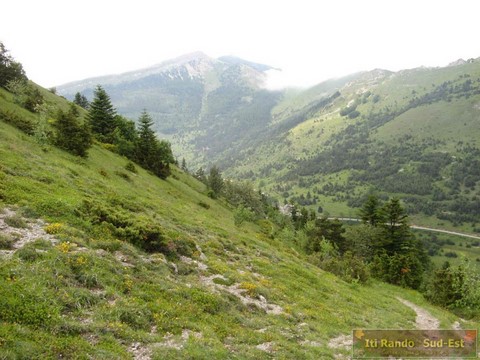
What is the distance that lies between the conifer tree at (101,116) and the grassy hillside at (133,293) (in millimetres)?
43691

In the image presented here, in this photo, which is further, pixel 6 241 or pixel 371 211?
pixel 371 211

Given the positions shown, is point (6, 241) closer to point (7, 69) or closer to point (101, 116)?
point (101, 116)

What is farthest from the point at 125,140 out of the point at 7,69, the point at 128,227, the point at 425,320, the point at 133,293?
the point at 425,320

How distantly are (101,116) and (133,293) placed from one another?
7178 centimetres

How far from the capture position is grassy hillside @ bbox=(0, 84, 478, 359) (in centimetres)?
1245

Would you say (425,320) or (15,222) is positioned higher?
(15,222)

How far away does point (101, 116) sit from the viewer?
79312mm

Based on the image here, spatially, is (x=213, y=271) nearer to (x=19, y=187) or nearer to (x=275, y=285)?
(x=275, y=285)

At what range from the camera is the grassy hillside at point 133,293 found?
12453mm

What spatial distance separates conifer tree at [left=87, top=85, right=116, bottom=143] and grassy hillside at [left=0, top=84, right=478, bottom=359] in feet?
143

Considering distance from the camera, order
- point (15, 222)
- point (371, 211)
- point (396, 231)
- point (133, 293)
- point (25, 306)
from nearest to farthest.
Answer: point (25, 306) → point (133, 293) → point (15, 222) → point (396, 231) → point (371, 211)

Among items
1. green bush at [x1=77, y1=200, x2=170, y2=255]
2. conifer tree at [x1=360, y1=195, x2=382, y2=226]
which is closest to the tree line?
green bush at [x1=77, y1=200, x2=170, y2=255]

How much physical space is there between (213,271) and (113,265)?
896cm

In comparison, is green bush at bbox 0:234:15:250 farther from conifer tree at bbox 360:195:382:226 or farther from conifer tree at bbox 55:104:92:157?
conifer tree at bbox 360:195:382:226
